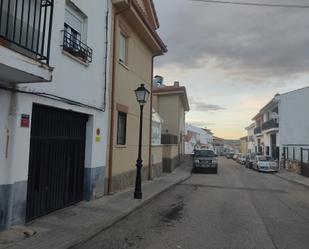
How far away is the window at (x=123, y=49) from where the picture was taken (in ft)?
43.0

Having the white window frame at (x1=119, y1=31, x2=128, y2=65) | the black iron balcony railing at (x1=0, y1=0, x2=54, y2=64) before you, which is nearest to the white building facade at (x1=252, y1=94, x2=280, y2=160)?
the white window frame at (x1=119, y1=31, x2=128, y2=65)

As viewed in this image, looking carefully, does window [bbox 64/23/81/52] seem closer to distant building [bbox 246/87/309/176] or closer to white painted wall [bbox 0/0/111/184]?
white painted wall [bbox 0/0/111/184]

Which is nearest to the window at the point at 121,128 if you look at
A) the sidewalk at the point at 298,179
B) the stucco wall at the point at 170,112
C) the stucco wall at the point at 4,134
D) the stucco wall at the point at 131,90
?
the stucco wall at the point at 131,90

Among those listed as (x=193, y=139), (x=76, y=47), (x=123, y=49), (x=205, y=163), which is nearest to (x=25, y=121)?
(x=76, y=47)

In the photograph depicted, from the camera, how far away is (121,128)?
13.2 meters

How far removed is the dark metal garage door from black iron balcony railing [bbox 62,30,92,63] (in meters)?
1.54

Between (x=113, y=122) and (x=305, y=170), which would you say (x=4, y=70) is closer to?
(x=113, y=122)

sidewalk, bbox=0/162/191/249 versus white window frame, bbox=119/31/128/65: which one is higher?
white window frame, bbox=119/31/128/65

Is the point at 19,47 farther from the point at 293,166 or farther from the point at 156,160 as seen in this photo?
the point at 293,166

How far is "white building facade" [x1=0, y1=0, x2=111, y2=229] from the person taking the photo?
6469mm

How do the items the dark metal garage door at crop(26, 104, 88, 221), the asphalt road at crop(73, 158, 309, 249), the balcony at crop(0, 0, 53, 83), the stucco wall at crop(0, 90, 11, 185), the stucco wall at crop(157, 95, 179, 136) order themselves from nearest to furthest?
the balcony at crop(0, 0, 53, 83)
the stucco wall at crop(0, 90, 11, 185)
the asphalt road at crop(73, 158, 309, 249)
the dark metal garage door at crop(26, 104, 88, 221)
the stucco wall at crop(157, 95, 179, 136)

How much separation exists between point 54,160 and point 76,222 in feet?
5.34

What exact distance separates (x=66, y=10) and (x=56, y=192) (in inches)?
182

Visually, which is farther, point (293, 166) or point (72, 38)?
point (293, 166)
